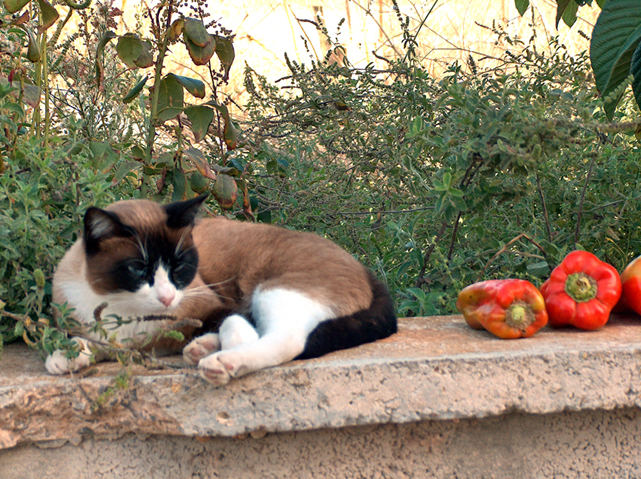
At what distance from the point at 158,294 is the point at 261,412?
37 centimetres

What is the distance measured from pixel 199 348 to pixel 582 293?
1058 mm

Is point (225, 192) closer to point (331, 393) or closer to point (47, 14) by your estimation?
point (47, 14)

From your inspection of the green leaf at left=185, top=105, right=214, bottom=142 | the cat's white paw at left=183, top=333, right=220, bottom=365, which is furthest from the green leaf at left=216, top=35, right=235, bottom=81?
the cat's white paw at left=183, top=333, right=220, bottom=365

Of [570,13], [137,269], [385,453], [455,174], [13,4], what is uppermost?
[570,13]

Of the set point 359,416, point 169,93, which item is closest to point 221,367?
point 359,416

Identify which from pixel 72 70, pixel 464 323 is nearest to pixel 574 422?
pixel 464 323

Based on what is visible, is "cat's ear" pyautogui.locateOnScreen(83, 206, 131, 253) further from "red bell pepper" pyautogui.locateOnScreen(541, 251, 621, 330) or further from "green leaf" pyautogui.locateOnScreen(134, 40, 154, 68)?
"red bell pepper" pyautogui.locateOnScreen(541, 251, 621, 330)

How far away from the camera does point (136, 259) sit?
63.2 inches

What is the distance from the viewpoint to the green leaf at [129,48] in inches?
90.9

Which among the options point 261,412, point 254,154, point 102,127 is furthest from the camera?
point 254,154

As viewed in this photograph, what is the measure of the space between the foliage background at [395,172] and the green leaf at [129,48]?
23cm

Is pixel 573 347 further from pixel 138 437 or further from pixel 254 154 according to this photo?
pixel 254 154

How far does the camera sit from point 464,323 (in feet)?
6.68

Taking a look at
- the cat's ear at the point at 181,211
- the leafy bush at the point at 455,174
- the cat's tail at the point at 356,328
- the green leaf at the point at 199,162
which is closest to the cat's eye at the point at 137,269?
the cat's ear at the point at 181,211
